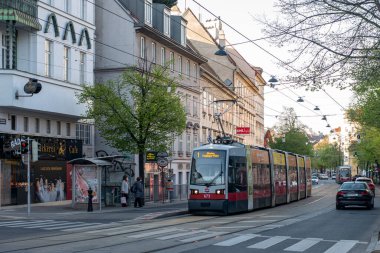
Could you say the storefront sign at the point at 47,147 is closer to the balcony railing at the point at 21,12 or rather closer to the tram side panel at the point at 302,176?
the balcony railing at the point at 21,12

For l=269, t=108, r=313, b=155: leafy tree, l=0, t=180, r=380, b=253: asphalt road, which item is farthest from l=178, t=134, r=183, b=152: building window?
l=269, t=108, r=313, b=155: leafy tree

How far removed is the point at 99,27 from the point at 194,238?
31230mm

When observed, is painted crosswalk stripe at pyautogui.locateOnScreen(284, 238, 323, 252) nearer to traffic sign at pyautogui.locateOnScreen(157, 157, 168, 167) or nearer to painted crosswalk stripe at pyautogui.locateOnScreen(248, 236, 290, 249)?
painted crosswalk stripe at pyautogui.locateOnScreen(248, 236, 290, 249)

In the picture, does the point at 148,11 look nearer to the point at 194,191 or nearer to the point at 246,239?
the point at 194,191

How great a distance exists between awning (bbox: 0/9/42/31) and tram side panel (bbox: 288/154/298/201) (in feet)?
62.0

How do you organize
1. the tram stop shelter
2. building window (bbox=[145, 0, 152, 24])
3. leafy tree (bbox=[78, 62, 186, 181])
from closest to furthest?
the tram stop shelter → leafy tree (bbox=[78, 62, 186, 181]) → building window (bbox=[145, 0, 152, 24])

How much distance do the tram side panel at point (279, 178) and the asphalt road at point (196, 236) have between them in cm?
1150

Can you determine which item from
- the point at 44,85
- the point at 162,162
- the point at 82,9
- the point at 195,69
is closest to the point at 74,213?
the point at 44,85

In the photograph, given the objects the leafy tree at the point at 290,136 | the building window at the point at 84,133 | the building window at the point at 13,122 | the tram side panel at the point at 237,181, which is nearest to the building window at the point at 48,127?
the building window at the point at 13,122

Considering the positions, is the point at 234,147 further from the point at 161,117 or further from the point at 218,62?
the point at 218,62

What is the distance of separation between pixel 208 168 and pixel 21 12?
492 inches

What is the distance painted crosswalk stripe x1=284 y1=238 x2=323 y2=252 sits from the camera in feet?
53.4

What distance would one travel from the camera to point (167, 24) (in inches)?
2040

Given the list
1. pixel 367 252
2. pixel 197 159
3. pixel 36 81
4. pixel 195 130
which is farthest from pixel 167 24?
pixel 367 252
